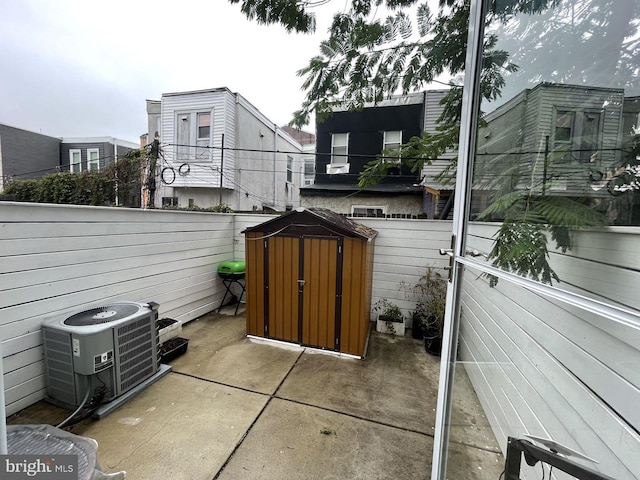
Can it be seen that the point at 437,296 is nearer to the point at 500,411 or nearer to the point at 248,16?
the point at 500,411

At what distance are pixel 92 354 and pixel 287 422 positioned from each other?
1596 mm

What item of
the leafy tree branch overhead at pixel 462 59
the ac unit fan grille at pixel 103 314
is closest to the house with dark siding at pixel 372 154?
the leafy tree branch overhead at pixel 462 59

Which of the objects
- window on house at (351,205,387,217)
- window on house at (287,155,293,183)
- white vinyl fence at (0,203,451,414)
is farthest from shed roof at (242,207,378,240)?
window on house at (287,155,293,183)

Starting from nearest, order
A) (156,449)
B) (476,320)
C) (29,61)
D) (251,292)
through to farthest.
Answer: (476,320)
(29,61)
(156,449)
(251,292)

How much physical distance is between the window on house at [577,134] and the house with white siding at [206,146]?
23.6 ft

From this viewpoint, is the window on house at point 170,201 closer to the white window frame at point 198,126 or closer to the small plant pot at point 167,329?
the white window frame at point 198,126

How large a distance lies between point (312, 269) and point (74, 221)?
93.8 inches

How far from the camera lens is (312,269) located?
3.18 m

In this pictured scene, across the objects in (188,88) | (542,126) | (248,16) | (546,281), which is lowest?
(546,281)

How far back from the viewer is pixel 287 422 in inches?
81.6

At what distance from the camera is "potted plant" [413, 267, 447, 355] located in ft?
10.6

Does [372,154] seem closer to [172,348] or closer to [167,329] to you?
[167,329]

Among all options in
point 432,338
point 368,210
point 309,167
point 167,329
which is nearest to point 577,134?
point 432,338

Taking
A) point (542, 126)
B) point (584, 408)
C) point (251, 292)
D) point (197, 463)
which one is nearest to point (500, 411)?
point (584, 408)
